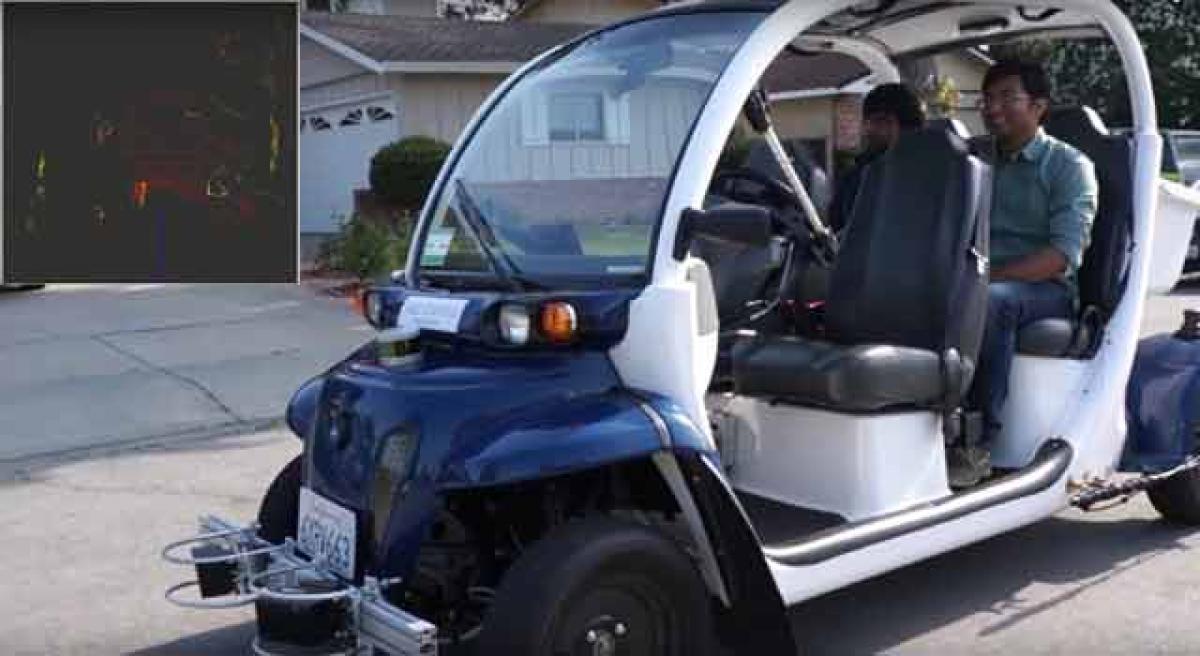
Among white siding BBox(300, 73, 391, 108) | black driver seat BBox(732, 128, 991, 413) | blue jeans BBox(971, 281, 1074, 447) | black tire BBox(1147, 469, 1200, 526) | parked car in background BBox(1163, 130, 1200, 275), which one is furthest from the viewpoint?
white siding BBox(300, 73, 391, 108)

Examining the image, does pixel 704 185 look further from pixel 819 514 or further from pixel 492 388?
pixel 819 514

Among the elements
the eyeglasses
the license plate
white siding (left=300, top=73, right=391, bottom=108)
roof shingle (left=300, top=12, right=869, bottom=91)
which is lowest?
the license plate

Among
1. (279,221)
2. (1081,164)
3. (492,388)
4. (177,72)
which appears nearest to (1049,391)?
(1081,164)

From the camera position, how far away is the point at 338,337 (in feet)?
38.8

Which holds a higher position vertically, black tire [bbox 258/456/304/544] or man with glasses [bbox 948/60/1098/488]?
man with glasses [bbox 948/60/1098/488]

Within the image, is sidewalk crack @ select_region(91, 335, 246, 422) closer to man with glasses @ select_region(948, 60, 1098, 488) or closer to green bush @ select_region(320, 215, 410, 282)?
green bush @ select_region(320, 215, 410, 282)

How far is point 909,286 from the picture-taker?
16.4 feet

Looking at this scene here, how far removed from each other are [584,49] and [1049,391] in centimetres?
211

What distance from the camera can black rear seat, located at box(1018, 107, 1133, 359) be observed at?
17.7 ft

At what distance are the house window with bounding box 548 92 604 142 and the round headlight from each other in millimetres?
805

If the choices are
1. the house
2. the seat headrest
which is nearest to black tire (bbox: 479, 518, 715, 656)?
the seat headrest

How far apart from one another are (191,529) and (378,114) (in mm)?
16194

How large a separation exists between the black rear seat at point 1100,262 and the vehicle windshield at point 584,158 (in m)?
1.76

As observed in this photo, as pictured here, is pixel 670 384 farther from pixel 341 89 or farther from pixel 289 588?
pixel 341 89
